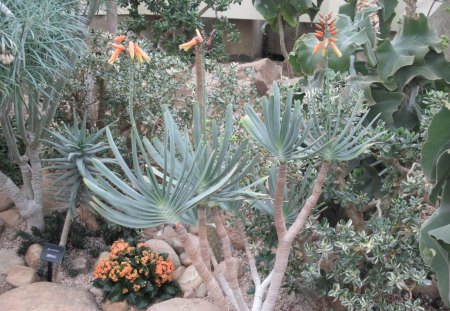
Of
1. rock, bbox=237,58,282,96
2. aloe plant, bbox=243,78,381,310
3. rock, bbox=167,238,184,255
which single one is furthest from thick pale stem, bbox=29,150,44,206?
rock, bbox=237,58,282,96

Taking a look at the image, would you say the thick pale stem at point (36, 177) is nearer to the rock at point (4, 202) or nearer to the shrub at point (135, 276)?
the rock at point (4, 202)

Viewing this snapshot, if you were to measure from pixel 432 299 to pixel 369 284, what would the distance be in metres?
0.56

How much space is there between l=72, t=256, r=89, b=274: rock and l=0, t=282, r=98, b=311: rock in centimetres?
36

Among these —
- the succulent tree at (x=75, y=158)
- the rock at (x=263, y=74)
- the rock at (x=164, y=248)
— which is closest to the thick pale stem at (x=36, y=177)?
the succulent tree at (x=75, y=158)

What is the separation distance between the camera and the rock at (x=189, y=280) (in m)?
3.52

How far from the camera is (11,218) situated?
427 centimetres

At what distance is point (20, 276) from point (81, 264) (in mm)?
427

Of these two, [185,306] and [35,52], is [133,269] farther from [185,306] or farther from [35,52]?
[35,52]

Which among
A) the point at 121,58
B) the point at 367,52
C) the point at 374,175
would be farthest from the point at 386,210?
the point at 121,58

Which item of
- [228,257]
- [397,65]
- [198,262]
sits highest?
[397,65]

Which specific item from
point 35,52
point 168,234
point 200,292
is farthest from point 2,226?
point 35,52

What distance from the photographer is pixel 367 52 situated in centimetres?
351

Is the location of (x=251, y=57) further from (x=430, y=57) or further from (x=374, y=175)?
(x=374, y=175)

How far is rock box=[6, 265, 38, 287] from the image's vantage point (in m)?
3.63
